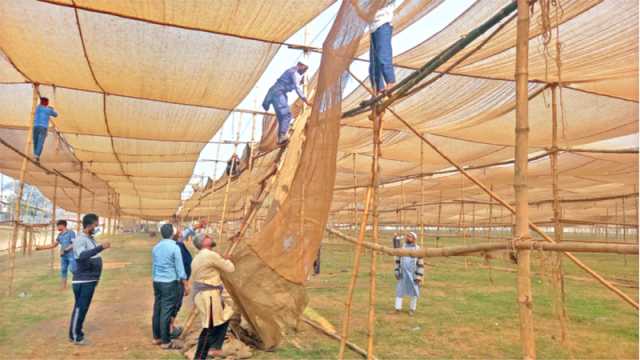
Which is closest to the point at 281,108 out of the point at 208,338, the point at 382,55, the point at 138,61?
the point at 138,61

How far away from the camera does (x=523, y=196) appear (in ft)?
7.89

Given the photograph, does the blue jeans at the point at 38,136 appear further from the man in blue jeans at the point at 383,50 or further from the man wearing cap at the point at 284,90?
the man in blue jeans at the point at 383,50

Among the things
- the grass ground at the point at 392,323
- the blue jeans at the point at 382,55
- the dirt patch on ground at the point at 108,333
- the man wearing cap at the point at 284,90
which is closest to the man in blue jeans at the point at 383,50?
the blue jeans at the point at 382,55

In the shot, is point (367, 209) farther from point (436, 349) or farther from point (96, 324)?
point (96, 324)

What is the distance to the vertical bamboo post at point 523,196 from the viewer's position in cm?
238

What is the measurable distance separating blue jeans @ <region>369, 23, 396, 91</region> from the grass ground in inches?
84.2

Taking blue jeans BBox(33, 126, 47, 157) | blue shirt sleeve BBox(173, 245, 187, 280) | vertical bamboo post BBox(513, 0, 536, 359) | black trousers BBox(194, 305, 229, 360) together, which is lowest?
black trousers BBox(194, 305, 229, 360)

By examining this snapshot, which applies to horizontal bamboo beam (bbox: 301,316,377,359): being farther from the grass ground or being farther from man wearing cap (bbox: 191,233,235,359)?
man wearing cap (bbox: 191,233,235,359)

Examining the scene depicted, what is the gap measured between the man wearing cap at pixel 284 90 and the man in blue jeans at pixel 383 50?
2270 mm

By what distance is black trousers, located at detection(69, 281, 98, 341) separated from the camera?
18.9ft

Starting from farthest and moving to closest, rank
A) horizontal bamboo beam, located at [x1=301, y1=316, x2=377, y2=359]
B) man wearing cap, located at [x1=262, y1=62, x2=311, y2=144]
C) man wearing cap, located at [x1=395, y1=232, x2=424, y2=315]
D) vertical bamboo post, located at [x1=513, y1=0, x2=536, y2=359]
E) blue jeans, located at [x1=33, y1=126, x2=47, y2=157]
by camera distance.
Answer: man wearing cap, located at [x1=395, y1=232, x2=424, y2=315] < blue jeans, located at [x1=33, y1=126, x2=47, y2=157] < man wearing cap, located at [x1=262, y1=62, x2=311, y2=144] < horizontal bamboo beam, located at [x1=301, y1=316, x2=377, y2=359] < vertical bamboo post, located at [x1=513, y1=0, x2=536, y2=359]

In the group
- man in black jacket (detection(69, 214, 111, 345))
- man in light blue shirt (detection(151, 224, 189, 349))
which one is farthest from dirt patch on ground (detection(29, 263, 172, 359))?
man in black jacket (detection(69, 214, 111, 345))

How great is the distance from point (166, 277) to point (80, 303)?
1.09 meters

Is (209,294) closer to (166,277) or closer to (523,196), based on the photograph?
(166,277)
